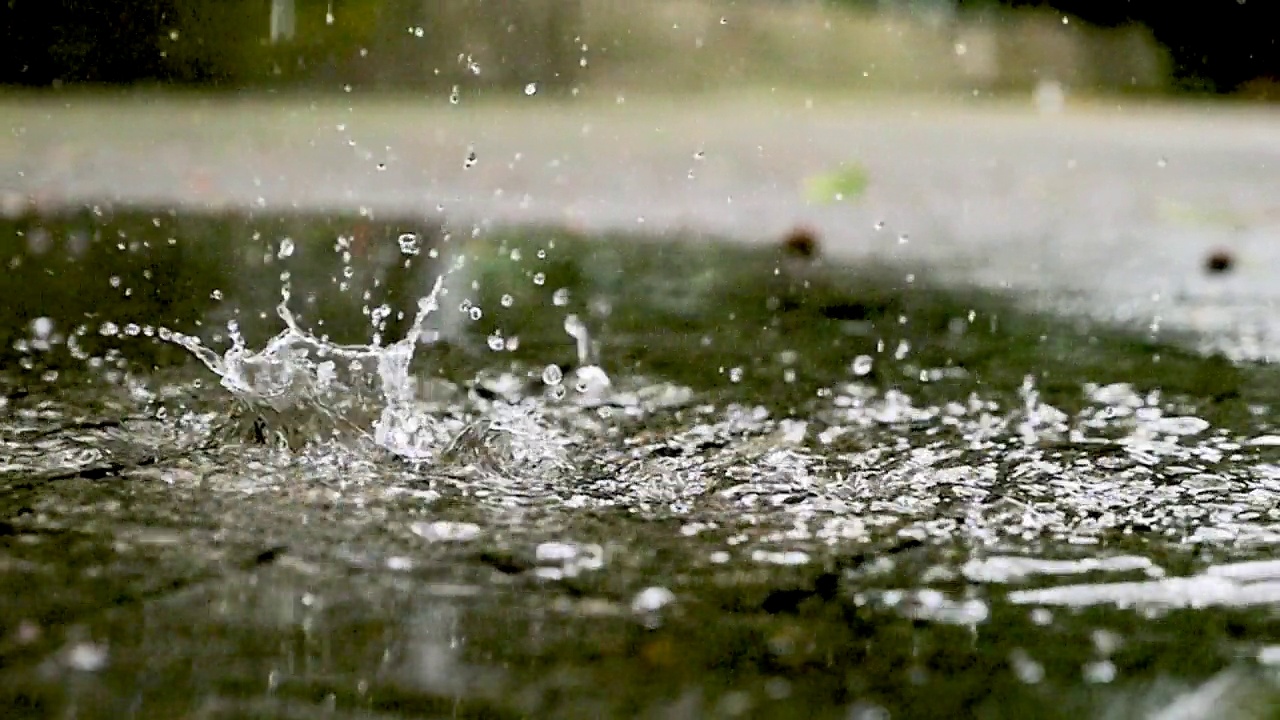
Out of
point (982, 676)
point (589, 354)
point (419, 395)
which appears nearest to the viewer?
point (982, 676)

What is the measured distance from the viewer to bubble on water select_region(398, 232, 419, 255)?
370 centimetres

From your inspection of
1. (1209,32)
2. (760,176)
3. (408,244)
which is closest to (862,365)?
(408,244)

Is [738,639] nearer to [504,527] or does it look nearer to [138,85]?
[504,527]

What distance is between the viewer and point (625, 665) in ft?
3.71

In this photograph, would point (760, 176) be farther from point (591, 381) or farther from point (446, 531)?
point (446, 531)

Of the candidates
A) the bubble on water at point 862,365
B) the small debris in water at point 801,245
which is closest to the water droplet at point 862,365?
the bubble on water at point 862,365

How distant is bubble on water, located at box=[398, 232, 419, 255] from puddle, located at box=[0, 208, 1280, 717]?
2.65 ft

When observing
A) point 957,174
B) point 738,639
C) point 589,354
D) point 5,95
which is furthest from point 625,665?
point 5,95

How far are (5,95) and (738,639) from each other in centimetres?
636

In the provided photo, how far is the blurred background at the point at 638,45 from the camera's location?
22.7 feet

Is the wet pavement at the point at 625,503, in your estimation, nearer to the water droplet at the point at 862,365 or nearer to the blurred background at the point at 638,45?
the water droplet at the point at 862,365

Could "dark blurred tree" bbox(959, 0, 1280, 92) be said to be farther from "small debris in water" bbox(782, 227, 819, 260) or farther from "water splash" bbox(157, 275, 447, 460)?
"water splash" bbox(157, 275, 447, 460)

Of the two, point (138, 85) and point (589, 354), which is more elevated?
point (138, 85)

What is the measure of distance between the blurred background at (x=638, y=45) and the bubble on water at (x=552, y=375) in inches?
204
